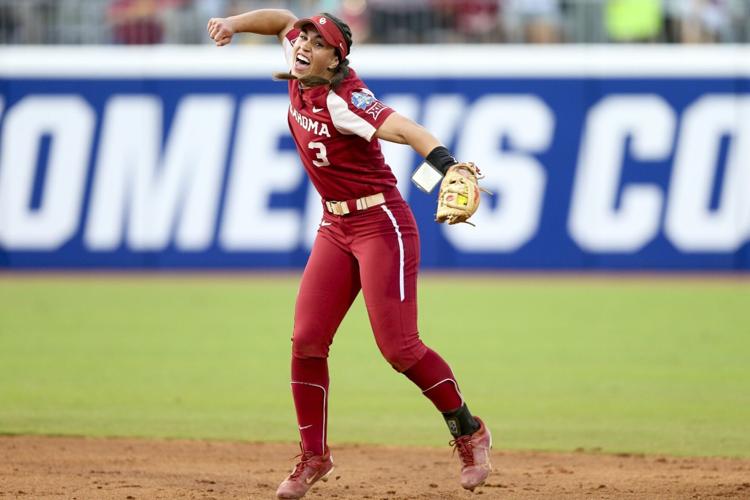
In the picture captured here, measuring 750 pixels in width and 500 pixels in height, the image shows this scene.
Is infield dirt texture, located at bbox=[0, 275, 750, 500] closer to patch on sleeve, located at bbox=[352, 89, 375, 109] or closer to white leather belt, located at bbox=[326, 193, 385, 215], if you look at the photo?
white leather belt, located at bbox=[326, 193, 385, 215]

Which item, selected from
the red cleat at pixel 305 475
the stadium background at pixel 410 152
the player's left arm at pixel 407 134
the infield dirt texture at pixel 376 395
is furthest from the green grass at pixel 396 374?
the player's left arm at pixel 407 134

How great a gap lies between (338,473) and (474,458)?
1194mm

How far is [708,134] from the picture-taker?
55.4ft

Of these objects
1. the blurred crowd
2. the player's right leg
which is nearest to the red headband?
the player's right leg

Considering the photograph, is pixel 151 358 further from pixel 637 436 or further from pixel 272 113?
pixel 272 113

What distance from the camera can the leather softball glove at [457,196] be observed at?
5.69 meters

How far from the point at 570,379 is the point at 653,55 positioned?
806 cm

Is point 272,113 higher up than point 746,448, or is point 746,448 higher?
point 272,113

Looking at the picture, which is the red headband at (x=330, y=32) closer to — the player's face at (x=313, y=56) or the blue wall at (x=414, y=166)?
the player's face at (x=313, y=56)

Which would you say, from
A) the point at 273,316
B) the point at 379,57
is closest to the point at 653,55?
the point at 379,57

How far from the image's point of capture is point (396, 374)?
423 inches

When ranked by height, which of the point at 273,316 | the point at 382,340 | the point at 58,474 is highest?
the point at 382,340

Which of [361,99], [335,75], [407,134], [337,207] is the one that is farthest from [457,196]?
[335,75]

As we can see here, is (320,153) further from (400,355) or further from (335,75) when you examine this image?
(400,355)
